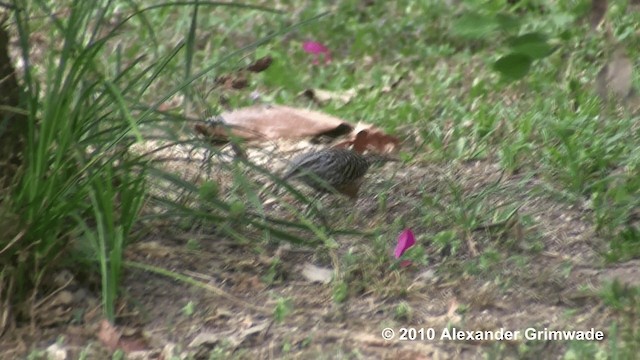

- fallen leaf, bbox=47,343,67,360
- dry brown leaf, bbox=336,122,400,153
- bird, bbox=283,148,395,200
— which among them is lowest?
dry brown leaf, bbox=336,122,400,153

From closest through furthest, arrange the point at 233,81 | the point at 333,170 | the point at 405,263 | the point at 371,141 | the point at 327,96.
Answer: the point at 405,263
the point at 333,170
the point at 371,141
the point at 233,81
the point at 327,96

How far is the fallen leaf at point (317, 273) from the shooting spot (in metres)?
3.82

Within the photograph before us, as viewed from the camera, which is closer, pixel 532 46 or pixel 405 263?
pixel 532 46

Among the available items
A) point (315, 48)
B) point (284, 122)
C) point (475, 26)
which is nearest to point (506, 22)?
point (475, 26)

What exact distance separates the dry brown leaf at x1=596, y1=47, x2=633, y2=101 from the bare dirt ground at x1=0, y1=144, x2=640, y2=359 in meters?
1.02

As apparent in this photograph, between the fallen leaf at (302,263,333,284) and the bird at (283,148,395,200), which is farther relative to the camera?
the bird at (283,148,395,200)

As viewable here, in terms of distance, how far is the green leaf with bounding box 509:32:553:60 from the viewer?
3160 mm

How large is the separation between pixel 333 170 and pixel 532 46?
4.34 feet

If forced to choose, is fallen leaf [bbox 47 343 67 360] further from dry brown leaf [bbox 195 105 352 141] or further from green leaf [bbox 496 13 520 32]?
dry brown leaf [bbox 195 105 352 141]

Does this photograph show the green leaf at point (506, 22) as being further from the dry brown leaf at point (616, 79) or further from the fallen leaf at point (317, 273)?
the dry brown leaf at point (616, 79)

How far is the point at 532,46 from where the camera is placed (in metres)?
3.16

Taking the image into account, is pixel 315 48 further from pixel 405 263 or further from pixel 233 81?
pixel 405 263

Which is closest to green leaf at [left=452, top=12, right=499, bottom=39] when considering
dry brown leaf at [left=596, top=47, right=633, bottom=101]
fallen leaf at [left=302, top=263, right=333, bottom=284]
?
fallen leaf at [left=302, top=263, right=333, bottom=284]

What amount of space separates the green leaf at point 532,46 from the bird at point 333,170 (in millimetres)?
1218
